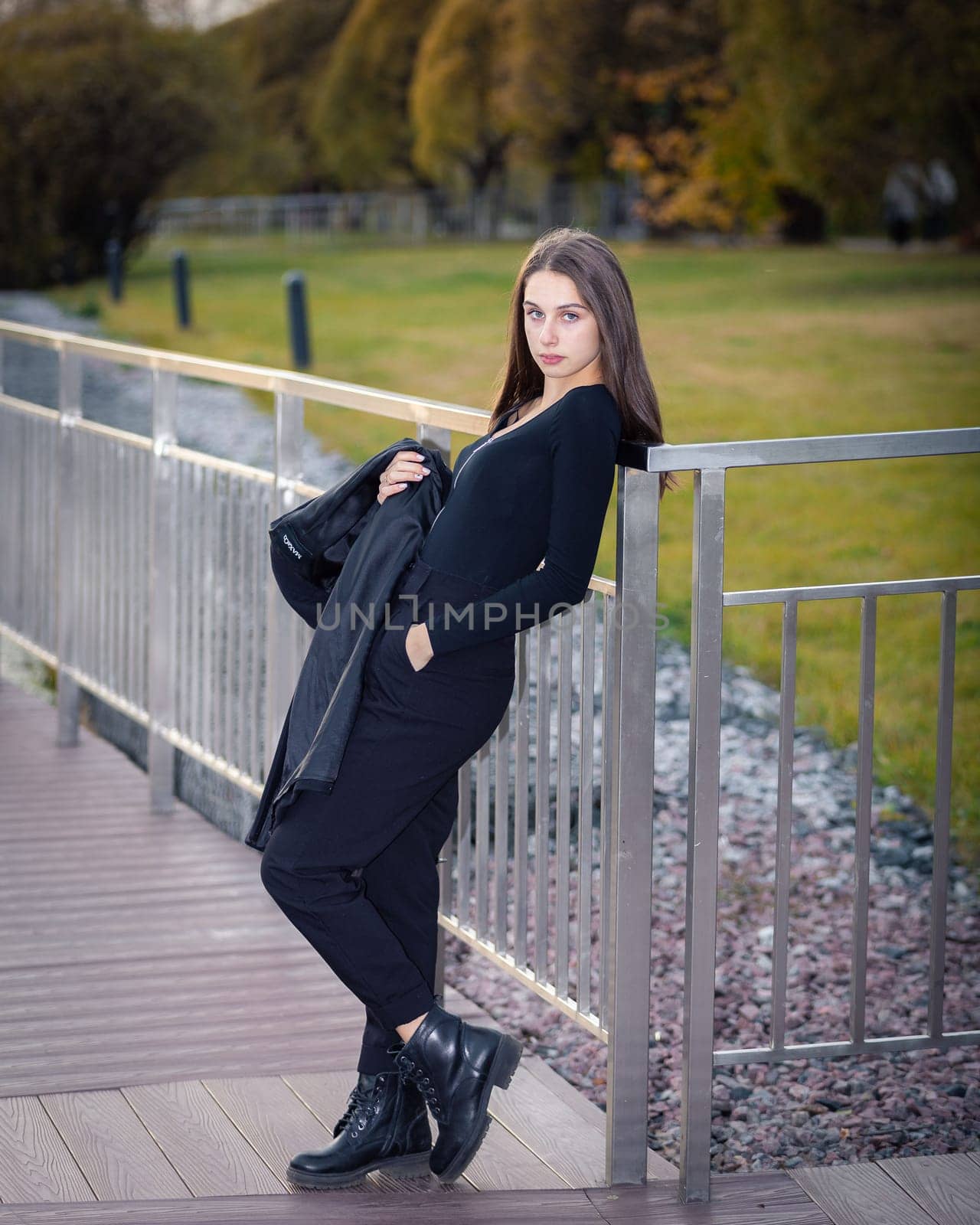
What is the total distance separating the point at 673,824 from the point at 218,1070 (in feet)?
9.99

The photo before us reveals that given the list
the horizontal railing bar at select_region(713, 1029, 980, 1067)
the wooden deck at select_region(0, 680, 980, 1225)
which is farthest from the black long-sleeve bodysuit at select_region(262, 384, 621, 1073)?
the horizontal railing bar at select_region(713, 1029, 980, 1067)

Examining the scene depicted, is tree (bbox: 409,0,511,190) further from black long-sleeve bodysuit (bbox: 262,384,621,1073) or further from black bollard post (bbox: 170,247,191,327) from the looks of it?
black long-sleeve bodysuit (bbox: 262,384,621,1073)

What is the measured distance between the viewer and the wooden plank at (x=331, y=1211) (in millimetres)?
2803

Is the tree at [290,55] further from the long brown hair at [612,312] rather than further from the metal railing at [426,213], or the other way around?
the long brown hair at [612,312]

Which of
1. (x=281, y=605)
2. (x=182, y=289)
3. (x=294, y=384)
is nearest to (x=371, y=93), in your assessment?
(x=182, y=289)

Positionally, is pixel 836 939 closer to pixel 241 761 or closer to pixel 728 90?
pixel 241 761

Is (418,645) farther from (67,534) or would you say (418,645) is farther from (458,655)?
(67,534)

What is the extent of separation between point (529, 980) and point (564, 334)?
1.34 m

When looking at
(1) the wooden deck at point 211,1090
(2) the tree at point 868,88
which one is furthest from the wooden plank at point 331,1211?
(2) the tree at point 868,88

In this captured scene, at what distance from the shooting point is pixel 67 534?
5820mm

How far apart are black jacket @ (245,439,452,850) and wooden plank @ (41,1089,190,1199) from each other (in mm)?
647

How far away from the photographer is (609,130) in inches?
1475

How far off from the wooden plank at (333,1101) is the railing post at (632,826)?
323 mm

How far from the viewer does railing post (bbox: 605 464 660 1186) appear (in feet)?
9.29
